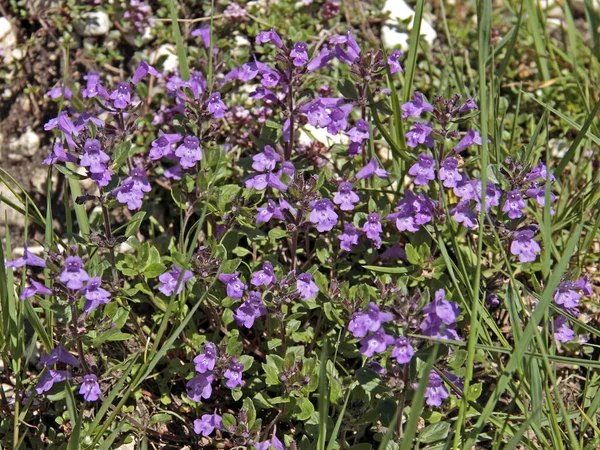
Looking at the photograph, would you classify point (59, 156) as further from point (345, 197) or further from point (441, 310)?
point (441, 310)

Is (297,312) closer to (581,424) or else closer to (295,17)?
(581,424)

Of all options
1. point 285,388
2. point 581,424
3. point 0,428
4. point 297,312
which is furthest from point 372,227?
point 0,428

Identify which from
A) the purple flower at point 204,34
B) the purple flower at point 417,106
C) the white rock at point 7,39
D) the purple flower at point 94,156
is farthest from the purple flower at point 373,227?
the white rock at point 7,39

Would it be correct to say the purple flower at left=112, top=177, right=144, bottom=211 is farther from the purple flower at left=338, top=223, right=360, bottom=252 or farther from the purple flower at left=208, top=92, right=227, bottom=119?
the purple flower at left=338, top=223, right=360, bottom=252

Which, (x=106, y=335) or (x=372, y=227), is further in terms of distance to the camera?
(x=372, y=227)

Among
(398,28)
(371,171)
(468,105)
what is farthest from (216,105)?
(398,28)
